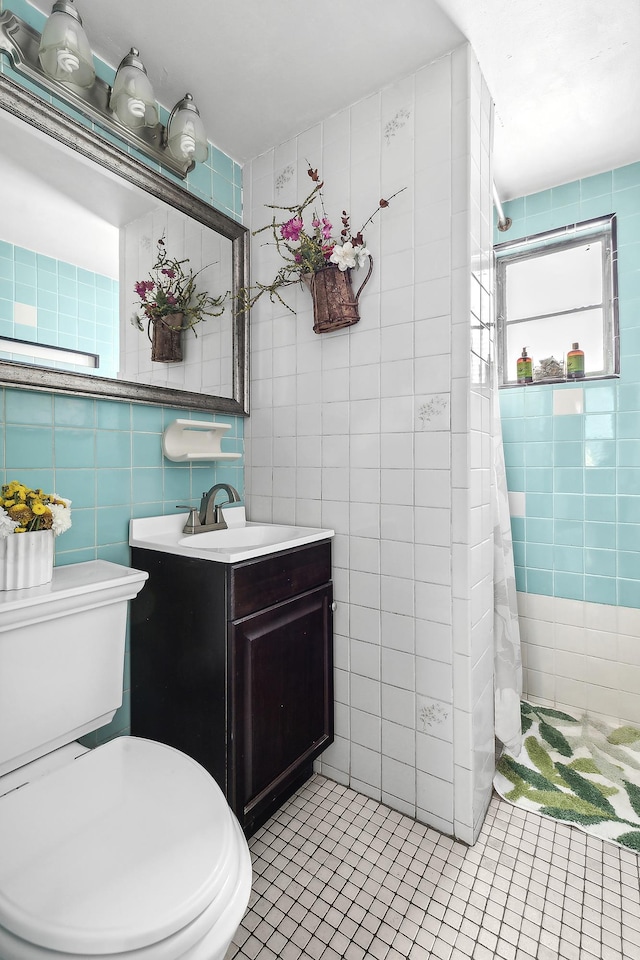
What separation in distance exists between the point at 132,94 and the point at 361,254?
32.2 inches

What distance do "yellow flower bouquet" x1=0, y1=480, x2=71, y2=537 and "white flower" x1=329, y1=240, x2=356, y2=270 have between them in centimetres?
112

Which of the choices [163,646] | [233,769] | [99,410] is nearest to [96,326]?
[99,410]

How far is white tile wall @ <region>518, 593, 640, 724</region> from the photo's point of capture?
198 cm

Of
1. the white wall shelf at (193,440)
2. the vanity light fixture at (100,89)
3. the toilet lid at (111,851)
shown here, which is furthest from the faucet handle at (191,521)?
the vanity light fixture at (100,89)

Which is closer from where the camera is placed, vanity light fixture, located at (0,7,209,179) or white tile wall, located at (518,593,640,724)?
vanity light fixture, located at (0,7,209,179)

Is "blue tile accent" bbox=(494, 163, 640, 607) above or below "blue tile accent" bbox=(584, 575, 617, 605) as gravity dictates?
above

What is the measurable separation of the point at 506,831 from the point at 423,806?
10.1 inches

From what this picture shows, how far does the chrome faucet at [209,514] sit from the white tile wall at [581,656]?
4.91ft

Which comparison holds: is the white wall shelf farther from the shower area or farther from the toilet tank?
the toilet tank

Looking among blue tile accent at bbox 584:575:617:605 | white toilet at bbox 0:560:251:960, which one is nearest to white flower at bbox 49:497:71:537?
white toilet at bbox 0:560:251:960

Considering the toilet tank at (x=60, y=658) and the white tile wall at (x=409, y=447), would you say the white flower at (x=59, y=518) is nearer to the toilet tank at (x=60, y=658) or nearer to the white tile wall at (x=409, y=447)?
the toilet tank at (x=60, y=658)

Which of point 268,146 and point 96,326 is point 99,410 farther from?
point 268,146

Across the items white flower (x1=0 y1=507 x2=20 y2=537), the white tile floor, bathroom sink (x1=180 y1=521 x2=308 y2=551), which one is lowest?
the white tile floor

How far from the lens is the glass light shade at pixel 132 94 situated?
4.50 ft
